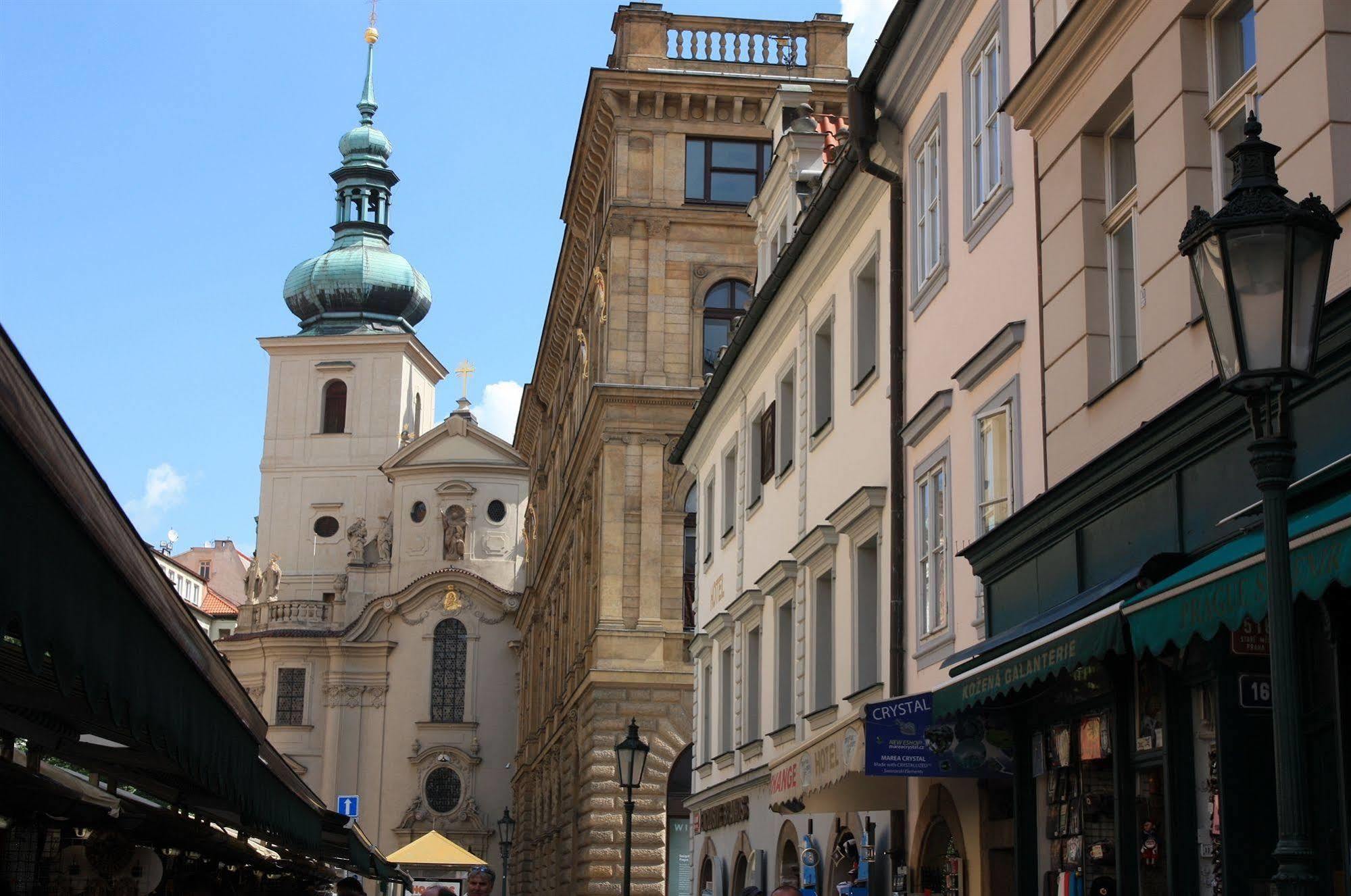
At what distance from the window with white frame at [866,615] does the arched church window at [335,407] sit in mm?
69649

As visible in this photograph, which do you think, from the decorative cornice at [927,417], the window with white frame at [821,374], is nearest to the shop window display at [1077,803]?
the decorative cornice at [927,417]

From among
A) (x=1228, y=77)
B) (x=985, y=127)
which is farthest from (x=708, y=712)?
(x=1228, y=77)

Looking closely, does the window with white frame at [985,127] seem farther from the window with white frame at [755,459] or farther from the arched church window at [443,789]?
the arched church window at [443,789]

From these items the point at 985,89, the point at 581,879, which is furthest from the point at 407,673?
the point at 985,89

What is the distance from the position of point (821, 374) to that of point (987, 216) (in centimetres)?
755

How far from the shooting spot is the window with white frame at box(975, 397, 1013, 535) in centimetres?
1438

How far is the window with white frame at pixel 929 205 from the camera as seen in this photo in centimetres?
1703

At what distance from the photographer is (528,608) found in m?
69.4

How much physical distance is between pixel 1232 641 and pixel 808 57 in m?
35.6

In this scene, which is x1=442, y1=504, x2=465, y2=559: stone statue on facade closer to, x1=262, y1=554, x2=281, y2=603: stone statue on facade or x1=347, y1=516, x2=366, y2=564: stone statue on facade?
x1=347, y1=516, x2=366, y2=564: stone statue on facade

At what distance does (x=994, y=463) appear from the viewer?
48.8 ft

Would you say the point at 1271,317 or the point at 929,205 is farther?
the point at 929,205

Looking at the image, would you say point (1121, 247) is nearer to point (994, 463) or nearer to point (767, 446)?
point (994, 463)

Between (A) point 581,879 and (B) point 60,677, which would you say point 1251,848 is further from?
(A) point 581,879
